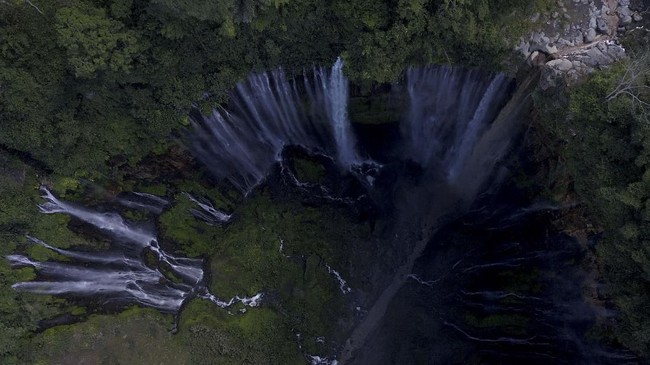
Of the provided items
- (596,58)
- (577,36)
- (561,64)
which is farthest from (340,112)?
(596,58)

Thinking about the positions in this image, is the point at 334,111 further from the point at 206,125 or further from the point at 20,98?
the point at 20,98

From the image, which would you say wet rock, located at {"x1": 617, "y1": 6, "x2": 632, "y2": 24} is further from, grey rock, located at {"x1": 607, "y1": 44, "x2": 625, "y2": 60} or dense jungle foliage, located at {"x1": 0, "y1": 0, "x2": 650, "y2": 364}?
dense jungle foliage, located at {"x1": 0, "y1": 0, "x2": 650, "y2": 364}

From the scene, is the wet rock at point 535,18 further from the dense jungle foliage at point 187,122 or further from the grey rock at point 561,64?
the grey rock at point 561,64

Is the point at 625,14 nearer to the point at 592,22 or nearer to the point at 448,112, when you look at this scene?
the point at 592,22

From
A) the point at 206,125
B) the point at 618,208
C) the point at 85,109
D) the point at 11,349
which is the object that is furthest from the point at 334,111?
the point at 11,349

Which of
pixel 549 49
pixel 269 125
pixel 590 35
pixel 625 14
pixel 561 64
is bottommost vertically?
pixel 269 125
